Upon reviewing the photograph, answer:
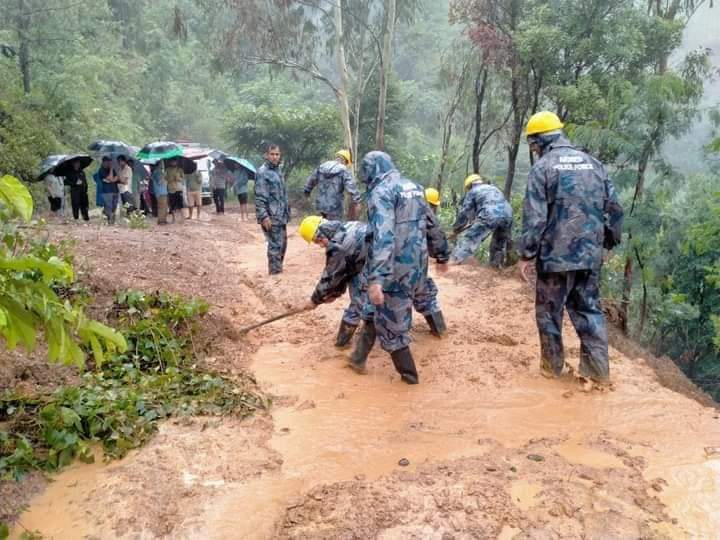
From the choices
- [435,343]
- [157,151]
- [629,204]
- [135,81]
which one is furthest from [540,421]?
[135,81]

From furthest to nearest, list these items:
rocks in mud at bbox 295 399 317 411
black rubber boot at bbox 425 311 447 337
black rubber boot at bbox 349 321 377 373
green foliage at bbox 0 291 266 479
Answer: black rubber boot at bbox 425 311 447 337, black rubber boot at bbox 349 321 377 373, rocks in mud at bbox 295 399 317 411, green foliage at bbox 0 291 266 479

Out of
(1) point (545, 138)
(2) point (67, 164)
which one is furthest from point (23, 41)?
(1) point (545, 138)

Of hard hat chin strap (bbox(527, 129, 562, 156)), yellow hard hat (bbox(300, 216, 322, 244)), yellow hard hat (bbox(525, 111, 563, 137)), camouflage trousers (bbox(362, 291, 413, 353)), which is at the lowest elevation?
camouflage trousers (bbox(362, 291, 413, 353))

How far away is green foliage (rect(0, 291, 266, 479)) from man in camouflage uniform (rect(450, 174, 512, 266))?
3.60 metres

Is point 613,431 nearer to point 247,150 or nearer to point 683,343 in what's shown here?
point 683,343

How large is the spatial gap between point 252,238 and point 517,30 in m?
6.29

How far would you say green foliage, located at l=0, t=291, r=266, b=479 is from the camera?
3184mm

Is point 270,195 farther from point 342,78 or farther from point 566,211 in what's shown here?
point 342,78

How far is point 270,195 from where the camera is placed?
7.70 m

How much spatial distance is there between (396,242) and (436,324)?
1.52 meters

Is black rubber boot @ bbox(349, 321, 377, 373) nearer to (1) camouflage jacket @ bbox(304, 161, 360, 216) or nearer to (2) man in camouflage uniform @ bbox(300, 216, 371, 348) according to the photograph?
(2) man in camouflage uniform @ bbox(300, 216, 371, 348)

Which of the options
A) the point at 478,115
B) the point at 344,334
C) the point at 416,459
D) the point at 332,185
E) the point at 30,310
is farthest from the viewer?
the point at 478,115

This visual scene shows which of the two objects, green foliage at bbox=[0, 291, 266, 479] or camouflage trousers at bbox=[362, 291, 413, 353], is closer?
green foliage at bbox=[0, 291, 266, 479]

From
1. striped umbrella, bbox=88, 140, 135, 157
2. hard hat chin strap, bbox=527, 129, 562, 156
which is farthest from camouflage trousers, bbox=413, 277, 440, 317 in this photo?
striped umbrella, bbox=88, 140, 135, 157
